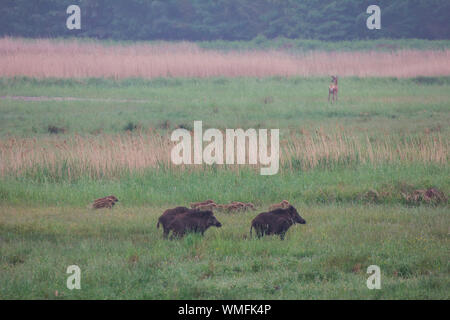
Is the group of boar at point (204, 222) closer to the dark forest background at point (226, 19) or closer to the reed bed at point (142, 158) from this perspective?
the reed bed at point (142, 158)

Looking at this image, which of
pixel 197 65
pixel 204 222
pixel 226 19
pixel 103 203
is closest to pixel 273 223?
pixel 204 222

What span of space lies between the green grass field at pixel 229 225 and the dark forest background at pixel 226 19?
3057 cm

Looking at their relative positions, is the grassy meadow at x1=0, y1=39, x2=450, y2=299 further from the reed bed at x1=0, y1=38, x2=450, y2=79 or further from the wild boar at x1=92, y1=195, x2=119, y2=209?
the reed bed at x1=0, y1=38, x2=450, y2=79

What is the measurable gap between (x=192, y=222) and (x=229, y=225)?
0.93m

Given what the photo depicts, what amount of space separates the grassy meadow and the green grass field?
3cm

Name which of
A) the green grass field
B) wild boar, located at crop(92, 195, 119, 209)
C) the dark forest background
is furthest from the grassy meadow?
the dark forest background

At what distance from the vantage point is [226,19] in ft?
179

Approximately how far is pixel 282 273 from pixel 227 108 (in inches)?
644

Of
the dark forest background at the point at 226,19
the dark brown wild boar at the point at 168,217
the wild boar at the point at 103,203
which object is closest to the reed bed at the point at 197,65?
the dark forest background at the point at 226,19

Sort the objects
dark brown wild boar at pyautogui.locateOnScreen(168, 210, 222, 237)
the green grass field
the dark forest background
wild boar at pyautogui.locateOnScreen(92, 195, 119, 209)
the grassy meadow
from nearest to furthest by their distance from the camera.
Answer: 1. the green grass field
2. the grassy meadow
3. dark brown wild boar at pyautogui.locateOnScreen(168, 210, 222, 237)
4. wild boar at pyautogui.locateOnScreen(92, 195, 119, 209)
5. the dark forest background

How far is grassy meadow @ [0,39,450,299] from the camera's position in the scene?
283 inches

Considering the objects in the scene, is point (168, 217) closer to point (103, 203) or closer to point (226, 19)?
point (103, 203)

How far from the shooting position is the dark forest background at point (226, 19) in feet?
166

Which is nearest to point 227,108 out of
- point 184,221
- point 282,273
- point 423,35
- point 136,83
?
point 136,83
